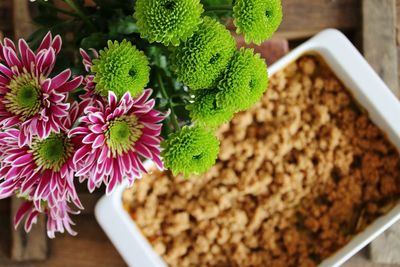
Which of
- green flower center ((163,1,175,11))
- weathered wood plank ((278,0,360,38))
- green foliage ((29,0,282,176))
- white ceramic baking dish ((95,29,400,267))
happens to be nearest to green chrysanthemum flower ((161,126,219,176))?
green foliage ((29,0,282,176))

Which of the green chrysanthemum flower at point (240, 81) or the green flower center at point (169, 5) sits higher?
the green flower center at point (169, 5)

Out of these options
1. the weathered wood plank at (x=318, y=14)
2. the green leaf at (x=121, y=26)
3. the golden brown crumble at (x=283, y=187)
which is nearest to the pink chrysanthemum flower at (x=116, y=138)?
the green leaf at (x=121, y=26)

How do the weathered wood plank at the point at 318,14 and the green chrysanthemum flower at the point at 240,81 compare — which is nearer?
the green chrysanthemum flower at the point at 240,81

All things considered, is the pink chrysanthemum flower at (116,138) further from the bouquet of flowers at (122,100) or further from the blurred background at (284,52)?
the blurred background at (284,52)

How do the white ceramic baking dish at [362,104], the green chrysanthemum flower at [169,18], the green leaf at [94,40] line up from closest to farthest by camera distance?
the green chrysanthemum flower at [169,18], the green leaf at [94,40], the white ceramic baking dish at [362,104]

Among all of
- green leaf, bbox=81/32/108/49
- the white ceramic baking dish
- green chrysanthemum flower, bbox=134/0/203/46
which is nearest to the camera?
green chrysanthemum flower, bbox=134/0/203/46

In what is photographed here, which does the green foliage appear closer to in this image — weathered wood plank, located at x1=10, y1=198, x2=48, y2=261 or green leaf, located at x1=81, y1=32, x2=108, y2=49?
green leaf, located at x1=81, y1=32, x2=108, y2=49

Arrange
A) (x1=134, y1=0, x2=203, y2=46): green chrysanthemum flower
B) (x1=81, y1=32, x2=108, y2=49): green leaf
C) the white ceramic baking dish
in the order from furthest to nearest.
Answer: the white ceramic baking dish < (x1=81, y1=32, x2=108, y2=49): green leaf < (x1=134, y1=0, x2=203, y2=46): green chrysanthemum flower

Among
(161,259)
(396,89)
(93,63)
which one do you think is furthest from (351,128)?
(93,63)

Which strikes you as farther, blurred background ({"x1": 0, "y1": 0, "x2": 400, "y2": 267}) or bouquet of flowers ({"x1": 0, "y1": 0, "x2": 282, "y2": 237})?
blurred background ({"x1": 0, "y1": 0, "x2": 400, "y2": 267})

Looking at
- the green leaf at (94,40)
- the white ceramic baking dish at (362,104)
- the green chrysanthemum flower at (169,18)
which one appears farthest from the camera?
the white ceramic baking dish at (362,104)
